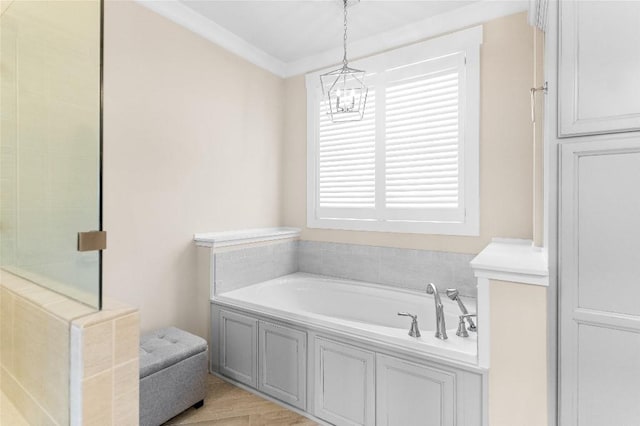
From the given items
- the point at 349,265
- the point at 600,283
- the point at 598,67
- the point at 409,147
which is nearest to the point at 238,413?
the point at 349,265

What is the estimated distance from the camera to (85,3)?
827 millimetres

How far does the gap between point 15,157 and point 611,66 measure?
7.00ft

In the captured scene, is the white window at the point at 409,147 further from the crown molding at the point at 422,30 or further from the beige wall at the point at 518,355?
the beige wall at the point at 518,355

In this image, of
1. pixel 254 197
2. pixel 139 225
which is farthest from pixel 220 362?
pixel 254 197

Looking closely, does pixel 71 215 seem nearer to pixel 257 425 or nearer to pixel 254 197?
pixel 257 425

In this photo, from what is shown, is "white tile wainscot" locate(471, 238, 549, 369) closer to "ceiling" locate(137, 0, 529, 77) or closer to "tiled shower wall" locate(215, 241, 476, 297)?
"tiled shower wall" locate(215, 241, 476, 297)

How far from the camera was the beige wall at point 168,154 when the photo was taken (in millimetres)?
2135

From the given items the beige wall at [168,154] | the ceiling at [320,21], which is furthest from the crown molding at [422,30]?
the beige wall at [168,154]

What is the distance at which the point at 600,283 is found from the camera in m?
1.29

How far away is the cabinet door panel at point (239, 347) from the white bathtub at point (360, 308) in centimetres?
11

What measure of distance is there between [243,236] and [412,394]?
1.75 metres

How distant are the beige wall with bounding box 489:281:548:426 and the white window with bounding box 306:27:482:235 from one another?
3.72 ft

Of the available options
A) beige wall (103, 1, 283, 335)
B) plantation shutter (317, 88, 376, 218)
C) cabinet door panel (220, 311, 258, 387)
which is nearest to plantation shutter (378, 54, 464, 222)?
plantation shutter (317, 88, 376, 218)

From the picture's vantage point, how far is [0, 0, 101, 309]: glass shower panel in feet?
2.66
